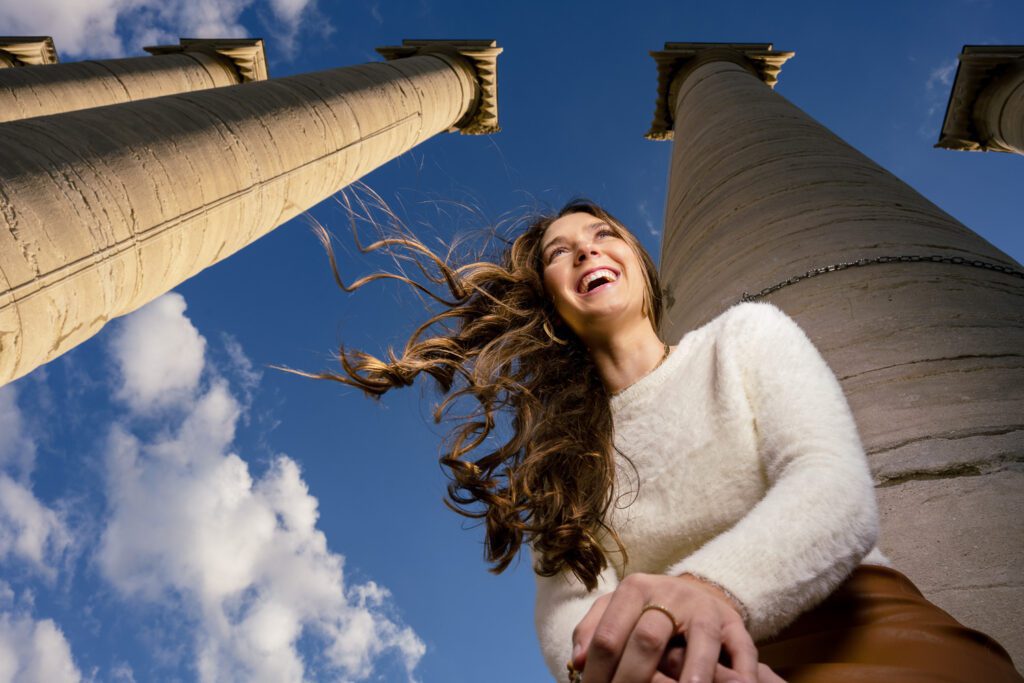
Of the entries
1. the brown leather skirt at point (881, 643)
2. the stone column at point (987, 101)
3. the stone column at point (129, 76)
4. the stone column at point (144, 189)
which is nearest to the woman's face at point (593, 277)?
the brown leather skirt at point (881, 643)

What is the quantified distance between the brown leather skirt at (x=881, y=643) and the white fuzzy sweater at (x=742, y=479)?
3.1 inches

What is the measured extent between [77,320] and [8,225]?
0.68 meters

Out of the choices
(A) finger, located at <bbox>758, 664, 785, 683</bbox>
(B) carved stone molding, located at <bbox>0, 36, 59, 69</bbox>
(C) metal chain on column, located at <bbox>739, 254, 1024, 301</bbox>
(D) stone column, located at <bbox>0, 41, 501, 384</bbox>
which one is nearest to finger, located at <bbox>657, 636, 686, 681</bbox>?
(A) finger, located at <bbox>758, 664, 785, 683</bbox>

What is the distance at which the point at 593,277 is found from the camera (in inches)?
93.8

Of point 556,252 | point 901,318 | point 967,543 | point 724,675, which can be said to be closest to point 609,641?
point 724,675

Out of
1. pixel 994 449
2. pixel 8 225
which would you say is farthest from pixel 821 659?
pixel 8 225

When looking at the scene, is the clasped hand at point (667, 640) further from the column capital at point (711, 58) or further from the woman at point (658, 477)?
the column capital at point (711, 58)

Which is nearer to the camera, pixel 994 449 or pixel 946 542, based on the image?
pixel 946 542

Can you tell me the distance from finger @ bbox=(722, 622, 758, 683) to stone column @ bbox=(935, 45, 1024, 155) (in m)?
9.98

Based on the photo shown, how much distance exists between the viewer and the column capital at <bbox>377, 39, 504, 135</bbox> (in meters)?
11.7

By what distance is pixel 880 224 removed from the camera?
126 inches

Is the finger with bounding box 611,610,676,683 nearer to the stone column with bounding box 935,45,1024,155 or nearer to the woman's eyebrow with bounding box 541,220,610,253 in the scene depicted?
the woman's eyebrow with bounding box 541,220,610,253

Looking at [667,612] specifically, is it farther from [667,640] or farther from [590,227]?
[590,227]

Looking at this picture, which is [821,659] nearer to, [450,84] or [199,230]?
[199,230]
